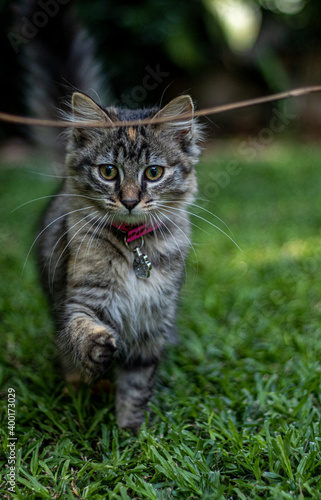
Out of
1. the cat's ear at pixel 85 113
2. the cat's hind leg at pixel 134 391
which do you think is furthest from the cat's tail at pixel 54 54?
the cat's hind leg at pixel 134 391

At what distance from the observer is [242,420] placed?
2.10 m

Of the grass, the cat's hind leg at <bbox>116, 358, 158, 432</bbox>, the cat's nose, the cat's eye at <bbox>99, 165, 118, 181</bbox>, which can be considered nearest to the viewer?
the grass

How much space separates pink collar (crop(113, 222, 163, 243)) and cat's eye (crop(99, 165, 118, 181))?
0.64 ft

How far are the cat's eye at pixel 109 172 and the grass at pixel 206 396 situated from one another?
97 centimetres

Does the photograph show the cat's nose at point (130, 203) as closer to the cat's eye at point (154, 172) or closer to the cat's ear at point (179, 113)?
the cat's eye at point (154, 172)

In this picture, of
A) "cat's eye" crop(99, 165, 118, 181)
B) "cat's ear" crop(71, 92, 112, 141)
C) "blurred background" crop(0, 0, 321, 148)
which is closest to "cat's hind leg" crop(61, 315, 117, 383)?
"cat's eye" crop(99, 165, 118, 181)

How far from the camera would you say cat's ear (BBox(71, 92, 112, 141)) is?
197 centimetres

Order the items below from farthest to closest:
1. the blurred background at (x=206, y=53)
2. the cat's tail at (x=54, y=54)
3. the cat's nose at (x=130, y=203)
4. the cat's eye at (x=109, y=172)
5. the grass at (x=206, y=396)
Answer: the blurred background at (x=206, y=53) < the cat's tail at (x=54, y=54) < the cat's eye at (x=109, y=172) < the cat's nose at (x=130, y=203) < the grass at (x=206, y=396)

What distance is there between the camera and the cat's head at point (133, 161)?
1.91 metres

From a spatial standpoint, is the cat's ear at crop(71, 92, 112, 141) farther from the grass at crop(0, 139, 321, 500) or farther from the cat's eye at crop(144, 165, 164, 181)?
the grass at crop(0, 139, 321, 500)

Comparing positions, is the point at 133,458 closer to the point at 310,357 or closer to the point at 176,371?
the point at 176,371

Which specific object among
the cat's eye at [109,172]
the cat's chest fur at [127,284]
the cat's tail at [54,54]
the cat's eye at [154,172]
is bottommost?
the cat's chest fur at [127,284]

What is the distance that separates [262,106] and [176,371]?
7891 mm

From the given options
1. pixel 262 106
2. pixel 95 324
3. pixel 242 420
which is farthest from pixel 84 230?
pixel 262 106
